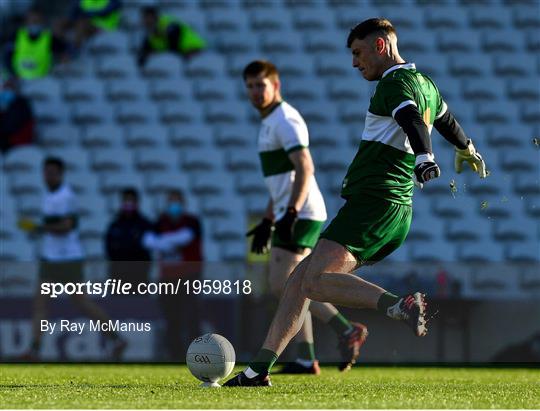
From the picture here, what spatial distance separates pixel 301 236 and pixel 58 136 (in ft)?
23.3

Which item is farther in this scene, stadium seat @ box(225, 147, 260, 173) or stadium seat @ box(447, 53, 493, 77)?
stadium seat @ box(447, 53, 493, 77)

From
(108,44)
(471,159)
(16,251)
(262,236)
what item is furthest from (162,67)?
(471,159)

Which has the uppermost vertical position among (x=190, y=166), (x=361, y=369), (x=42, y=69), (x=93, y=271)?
(x=42, y=69)

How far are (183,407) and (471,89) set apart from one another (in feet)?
34.9

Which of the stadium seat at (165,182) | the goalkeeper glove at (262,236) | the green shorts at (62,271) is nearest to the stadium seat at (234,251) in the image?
the stadium seat at (165,182)

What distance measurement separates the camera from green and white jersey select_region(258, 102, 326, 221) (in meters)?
8.06

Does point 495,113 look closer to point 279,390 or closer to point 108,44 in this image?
point 108,44

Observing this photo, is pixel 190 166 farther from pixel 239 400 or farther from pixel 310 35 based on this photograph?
pixel 239 400

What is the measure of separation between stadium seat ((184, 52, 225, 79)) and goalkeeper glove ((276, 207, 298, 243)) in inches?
290

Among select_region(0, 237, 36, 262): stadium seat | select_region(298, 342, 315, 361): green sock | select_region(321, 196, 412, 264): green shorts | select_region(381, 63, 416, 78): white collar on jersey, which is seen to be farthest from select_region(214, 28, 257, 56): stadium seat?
select_region(321, 196, 412, 264): green shorts

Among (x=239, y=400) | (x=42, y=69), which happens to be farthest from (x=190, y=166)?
(x=239, y=400)

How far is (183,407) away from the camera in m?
5.35

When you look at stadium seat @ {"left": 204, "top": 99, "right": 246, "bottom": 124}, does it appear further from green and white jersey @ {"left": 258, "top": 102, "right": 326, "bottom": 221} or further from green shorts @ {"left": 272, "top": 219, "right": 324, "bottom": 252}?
green shorts @ {"left": 272, "top": 219, "right": 324, "bottom": 252}

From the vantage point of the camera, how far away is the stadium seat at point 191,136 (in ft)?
47.8
